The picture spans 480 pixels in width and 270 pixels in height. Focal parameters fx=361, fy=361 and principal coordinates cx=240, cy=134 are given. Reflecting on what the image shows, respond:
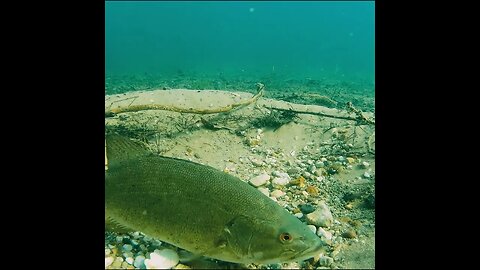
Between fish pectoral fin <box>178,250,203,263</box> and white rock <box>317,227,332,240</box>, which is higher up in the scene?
white rock <box>317,227,332,240</box>

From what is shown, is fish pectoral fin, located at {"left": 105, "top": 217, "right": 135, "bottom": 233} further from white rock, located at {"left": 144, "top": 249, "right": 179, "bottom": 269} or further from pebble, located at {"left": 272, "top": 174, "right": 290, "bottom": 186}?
pebble, located at {"left": 272, "top": 174, "right": 290, "bottom": 186}

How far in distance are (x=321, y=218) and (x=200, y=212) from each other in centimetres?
123

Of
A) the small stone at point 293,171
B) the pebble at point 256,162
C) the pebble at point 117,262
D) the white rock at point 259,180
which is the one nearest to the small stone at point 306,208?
the white rock at point 259,180

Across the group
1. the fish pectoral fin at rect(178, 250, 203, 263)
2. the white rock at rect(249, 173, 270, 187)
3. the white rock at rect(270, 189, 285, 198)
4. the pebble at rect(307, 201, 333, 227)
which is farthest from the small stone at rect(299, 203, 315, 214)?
the fish pectoral fin at rect(178, 250, 203, 263)

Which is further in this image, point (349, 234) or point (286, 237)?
point (349, 234)

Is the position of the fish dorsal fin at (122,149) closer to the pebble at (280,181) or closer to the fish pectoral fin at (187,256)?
the fish pectoral fin at (187,256)

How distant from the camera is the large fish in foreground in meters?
2.41

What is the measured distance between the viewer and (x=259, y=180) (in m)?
3.91

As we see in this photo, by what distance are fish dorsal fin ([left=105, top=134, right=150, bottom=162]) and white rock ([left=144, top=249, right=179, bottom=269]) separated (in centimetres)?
77

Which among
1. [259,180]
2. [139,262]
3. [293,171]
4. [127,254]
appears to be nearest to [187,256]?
[139,262]

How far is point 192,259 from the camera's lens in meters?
2.57

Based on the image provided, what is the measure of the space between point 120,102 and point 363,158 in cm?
382

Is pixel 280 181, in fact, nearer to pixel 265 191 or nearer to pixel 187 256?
pixel 265 191
